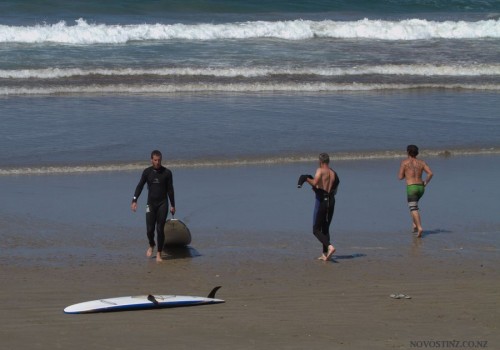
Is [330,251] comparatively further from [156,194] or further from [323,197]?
[156,194]

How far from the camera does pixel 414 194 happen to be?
12.3 m

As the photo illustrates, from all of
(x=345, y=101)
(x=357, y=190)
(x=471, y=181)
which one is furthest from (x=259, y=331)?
(x=345, y=101)

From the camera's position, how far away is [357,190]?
1414 centimetres

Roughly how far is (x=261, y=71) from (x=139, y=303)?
1739 centimetres

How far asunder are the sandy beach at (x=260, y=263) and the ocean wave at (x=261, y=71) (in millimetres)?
10269

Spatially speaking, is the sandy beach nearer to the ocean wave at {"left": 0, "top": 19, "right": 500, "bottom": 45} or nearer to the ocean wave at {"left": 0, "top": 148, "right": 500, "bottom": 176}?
the ocean wave at {"left": 0, "top": 148, "right": 500, "bottom": 176}

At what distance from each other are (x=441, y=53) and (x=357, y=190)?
1755 cm

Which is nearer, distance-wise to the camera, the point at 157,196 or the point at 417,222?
the point at 157,196

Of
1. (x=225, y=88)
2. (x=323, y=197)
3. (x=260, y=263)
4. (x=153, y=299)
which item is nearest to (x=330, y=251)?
(x=323, y=197)

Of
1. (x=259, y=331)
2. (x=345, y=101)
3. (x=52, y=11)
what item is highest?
(x=52, y=11)

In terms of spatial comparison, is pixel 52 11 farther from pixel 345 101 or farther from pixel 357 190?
pixel 357 190

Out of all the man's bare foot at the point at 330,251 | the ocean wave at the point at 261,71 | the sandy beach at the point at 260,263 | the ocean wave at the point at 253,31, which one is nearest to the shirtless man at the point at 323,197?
the man's bare foot at the point at 330,251

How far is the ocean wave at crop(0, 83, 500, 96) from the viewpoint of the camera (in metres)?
22.3

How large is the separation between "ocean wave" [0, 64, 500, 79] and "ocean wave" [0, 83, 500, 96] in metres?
1.66
